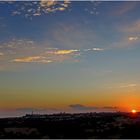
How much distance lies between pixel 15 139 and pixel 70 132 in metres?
9.16

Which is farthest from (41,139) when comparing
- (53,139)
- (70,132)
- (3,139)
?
(70,132)

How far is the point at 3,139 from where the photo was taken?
1801 inches

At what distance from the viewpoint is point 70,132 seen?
5209cm

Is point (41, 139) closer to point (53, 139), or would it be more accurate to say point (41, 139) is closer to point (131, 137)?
point (53, 139)

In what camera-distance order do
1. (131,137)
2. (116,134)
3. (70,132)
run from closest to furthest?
(131,137) < (116,134) < (70,132)

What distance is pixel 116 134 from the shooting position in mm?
48656

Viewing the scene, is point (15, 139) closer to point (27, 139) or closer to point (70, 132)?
point (27, 139)

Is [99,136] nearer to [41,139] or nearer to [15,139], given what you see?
[41,139]

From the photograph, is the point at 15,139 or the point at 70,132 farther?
the point at 70,132

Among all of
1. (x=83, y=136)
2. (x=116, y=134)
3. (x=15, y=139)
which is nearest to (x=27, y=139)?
(x=15, y=139)

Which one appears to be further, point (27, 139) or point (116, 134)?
point (116, 134)

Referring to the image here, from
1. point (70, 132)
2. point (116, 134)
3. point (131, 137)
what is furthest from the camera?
point (70, 132)

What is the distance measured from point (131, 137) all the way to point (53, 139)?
946cm

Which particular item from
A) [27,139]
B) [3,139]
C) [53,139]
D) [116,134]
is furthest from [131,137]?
[3,139]
